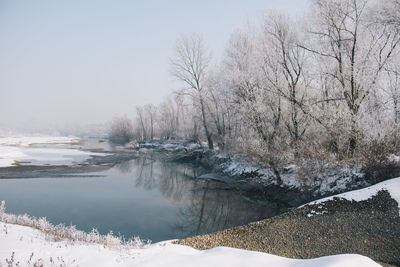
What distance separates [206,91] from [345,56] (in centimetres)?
1781

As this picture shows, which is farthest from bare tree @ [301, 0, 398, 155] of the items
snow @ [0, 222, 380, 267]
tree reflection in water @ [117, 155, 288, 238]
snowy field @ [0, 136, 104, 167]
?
snowy field @ [0, 136, 104, 167]

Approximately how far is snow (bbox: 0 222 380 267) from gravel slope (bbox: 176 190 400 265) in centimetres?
110

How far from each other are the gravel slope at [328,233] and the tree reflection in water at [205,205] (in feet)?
10.3

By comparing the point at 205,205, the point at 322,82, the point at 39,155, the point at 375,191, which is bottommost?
the point at 205,205

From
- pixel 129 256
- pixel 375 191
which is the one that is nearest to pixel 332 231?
pixel 375 191

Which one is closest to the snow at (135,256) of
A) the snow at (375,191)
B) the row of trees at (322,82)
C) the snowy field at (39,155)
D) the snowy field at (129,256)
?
the snowy field at (129,256)

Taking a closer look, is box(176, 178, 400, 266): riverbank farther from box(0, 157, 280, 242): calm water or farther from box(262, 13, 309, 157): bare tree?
box(262, 13, 309, 157): bare tree

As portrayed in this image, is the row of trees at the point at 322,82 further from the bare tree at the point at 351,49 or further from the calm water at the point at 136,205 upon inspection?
the calm water at the point at 136,205

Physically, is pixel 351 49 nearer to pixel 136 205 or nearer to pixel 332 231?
pixel 332 231

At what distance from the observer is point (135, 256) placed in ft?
19.6

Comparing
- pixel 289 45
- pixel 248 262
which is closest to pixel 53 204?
pixel 248 262

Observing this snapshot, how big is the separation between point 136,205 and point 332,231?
9831 mm

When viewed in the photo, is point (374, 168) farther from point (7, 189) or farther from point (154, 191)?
point (7, 189)

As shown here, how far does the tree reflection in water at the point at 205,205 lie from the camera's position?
11.7 metres
